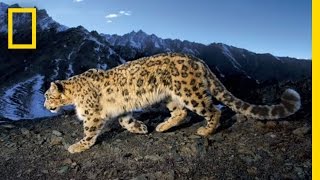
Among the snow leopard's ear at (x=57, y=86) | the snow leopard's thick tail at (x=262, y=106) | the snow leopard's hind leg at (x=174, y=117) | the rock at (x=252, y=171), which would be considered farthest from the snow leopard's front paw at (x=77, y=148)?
the rock at (x=252, y=171)

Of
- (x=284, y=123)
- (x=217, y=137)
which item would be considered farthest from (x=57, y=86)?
(x=284, y=123)

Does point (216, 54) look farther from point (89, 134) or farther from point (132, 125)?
point (89, 134)

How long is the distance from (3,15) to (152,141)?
76854 millimetres

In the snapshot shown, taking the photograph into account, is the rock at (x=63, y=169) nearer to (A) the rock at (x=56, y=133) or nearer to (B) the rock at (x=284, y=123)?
(A) the rock at (x=56, y=133)

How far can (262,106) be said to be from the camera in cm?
887

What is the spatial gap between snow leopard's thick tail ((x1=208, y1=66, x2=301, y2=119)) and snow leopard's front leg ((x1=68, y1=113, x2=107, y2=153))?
2.56 metres

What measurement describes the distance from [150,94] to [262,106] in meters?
2.36

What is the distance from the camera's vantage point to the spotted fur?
9.03 meters

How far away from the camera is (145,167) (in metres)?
8.38

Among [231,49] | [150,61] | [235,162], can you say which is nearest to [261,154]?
[235,162]

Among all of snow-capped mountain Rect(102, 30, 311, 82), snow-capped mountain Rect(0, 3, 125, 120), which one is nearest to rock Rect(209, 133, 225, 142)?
snow-capped mountain Rect(0, 3, 125, 120)

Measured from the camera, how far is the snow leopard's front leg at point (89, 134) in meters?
9.59

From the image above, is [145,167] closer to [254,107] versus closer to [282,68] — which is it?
[254,107]

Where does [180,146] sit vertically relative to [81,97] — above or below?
below
